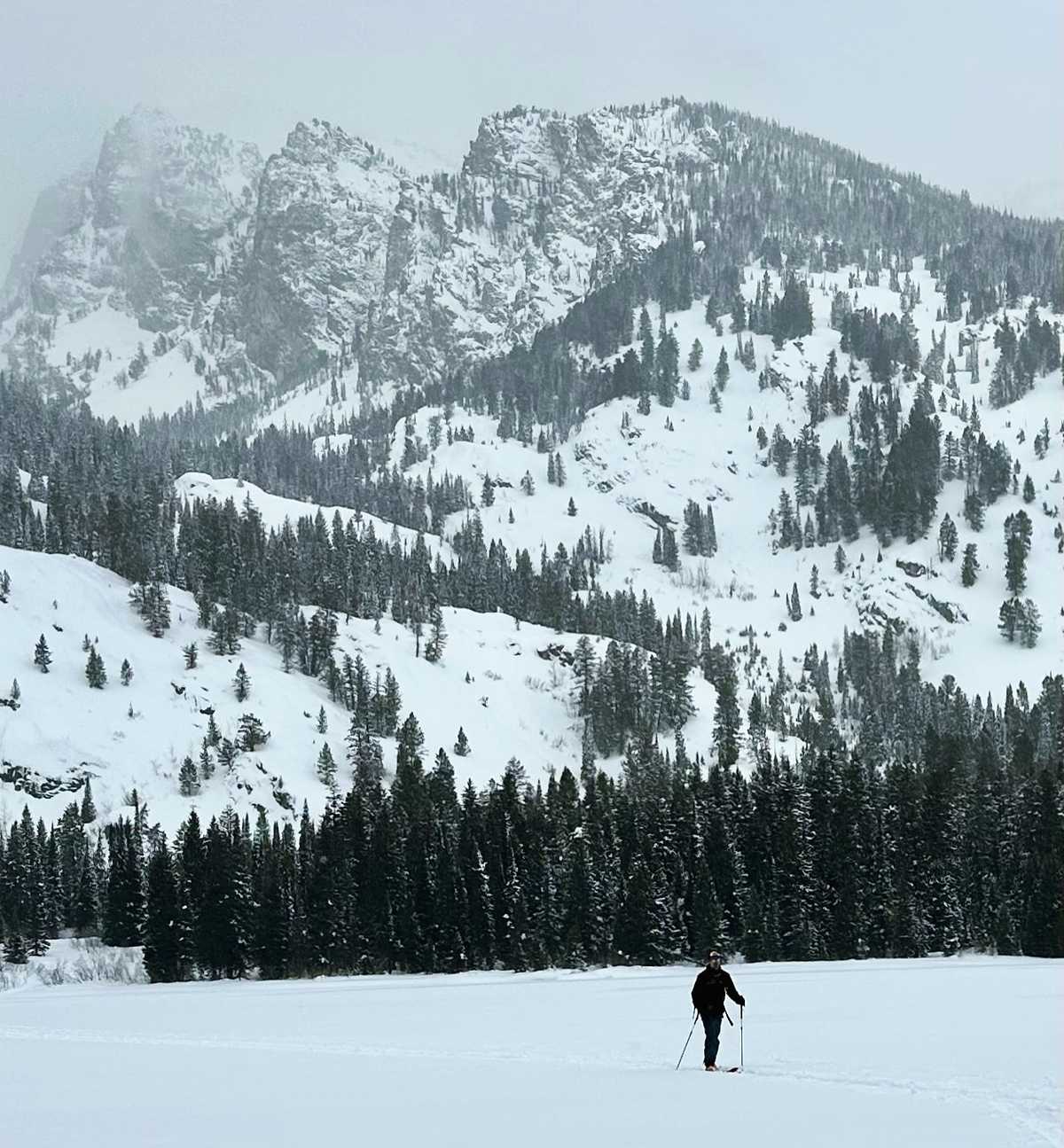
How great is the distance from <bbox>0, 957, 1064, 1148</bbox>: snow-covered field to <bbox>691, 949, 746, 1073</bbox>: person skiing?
581 mm

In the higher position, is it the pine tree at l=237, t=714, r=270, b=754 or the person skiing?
the pine tree at l=237, t=714, r=270, b=754

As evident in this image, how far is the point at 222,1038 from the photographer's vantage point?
147ft

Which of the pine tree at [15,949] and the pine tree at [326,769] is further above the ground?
the pine tree at [326,769]

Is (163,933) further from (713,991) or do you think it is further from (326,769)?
(713,991)

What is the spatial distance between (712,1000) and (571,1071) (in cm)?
396

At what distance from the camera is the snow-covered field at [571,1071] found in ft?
72.1

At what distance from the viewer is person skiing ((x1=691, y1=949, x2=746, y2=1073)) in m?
29.3

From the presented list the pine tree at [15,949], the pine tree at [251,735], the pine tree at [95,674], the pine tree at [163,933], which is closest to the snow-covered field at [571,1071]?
the pine tree at [163,933]

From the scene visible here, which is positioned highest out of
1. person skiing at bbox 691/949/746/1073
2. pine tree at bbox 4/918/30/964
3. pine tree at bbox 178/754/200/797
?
pine tree at bbox 178/754/200/797

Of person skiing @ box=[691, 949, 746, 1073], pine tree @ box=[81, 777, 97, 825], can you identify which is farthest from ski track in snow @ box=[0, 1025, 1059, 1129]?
pine tree @ box=[81, 777, 97, 825]

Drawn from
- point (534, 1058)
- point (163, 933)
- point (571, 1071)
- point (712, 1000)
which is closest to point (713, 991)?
point (712, 1000)

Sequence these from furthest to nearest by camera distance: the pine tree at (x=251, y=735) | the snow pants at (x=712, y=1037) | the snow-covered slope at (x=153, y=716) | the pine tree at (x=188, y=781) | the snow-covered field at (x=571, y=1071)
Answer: the pine tree at (x=251, y=735) < the pine tree at (x=188, y=781) < the snow-covered slope at (x=153, y=716) < the snow pants at (x=712, y=1037) < the snow-covered field at (x=571, y=1071)

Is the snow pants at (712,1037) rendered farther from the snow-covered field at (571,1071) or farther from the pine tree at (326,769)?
the pine tree at (326,769)

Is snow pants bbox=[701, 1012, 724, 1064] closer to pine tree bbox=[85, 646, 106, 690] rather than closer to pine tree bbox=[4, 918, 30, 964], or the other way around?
pine tree bbox=[4, 918, 30, 964]
